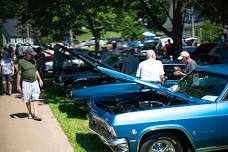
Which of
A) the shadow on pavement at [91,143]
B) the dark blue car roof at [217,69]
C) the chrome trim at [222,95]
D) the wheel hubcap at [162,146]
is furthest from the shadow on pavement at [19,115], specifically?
the chrome trim at [222,95]

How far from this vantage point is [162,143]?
6586 millimetres

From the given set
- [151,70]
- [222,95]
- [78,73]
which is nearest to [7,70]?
[78,73]

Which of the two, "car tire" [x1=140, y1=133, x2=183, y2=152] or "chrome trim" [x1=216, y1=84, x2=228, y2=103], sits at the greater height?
"chrome trim" [x1=216, y1=84, x2=228, y2=103]

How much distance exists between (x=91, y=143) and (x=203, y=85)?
2416 mm

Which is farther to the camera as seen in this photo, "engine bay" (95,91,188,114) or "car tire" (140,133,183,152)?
"engine bay" (95,91,188,114)

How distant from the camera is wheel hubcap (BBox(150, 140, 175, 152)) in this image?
6551 millimetres

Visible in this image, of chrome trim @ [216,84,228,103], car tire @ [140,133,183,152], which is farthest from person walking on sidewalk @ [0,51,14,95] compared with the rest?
chrome trim @ [216,84,228,103]

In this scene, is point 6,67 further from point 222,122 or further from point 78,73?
point 222,122

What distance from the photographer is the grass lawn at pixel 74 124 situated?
26.9 feet

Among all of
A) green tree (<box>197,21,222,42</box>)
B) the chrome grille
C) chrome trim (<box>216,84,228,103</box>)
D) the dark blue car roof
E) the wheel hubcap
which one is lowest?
the wheel hubcap

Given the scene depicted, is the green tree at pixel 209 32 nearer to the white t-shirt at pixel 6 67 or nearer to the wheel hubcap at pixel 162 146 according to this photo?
the white t-shirt at pixel 6 67

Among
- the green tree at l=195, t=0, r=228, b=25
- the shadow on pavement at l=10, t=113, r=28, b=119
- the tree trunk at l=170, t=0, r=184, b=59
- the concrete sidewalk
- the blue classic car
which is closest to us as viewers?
the blue classic car

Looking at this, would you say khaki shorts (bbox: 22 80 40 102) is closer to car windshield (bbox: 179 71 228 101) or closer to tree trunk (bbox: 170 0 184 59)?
car windshield (bbox: 179 71 228 101)

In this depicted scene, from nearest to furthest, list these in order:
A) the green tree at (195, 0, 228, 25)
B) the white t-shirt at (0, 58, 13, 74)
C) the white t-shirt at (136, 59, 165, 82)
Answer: the white t-shirt at (136, 59, 165, 82) → the white t-shirt at (0, 58, 13, 74) → the green tree at (195, 0, 228, 25)
